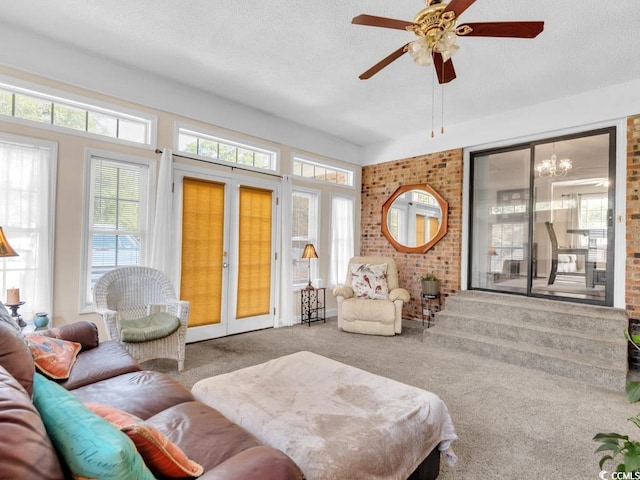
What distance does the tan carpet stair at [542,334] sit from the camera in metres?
3.29

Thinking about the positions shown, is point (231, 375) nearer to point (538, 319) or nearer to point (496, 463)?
point (496, 463)

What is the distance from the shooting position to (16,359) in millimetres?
1203

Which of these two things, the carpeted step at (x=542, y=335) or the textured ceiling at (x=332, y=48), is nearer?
the textured ceiling at (x=332, y=48)

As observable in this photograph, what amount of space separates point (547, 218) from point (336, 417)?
167 inches

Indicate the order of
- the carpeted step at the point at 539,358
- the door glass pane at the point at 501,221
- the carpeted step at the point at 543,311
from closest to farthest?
the carpeted step at the point at 539,358 < the carpeted step at the point at 543,311 < the door glass pane at the point at 501,221

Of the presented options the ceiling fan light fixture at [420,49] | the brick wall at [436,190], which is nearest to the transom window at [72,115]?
the ceiling fan light fixture at [420,49]

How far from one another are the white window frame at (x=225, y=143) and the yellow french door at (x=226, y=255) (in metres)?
0.24

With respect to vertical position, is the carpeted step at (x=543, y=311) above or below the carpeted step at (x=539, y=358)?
above

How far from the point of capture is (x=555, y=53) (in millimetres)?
3189

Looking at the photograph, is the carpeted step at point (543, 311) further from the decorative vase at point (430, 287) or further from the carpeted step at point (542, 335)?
the decorative vase at point (430, 287)

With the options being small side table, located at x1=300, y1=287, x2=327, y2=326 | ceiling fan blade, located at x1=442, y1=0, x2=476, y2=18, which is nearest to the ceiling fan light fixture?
ceiling fan blade, located at x1=442, y1=0, x2=476, y2=18

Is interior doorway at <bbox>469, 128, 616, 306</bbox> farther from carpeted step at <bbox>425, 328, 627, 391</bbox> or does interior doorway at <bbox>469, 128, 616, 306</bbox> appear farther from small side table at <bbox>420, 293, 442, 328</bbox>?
carpeted step at <bbox>425, 328, 627, 391</bbox>

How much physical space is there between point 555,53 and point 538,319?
281 cm

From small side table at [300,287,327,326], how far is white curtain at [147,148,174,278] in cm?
213
